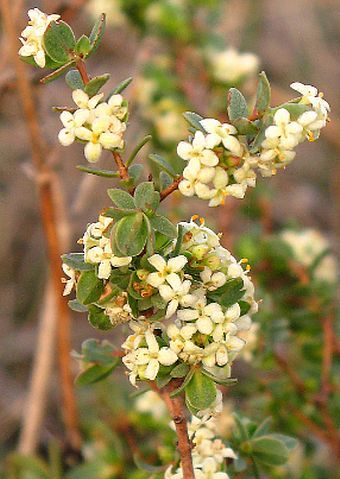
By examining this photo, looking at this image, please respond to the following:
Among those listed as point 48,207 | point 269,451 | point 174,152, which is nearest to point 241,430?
point 269,451

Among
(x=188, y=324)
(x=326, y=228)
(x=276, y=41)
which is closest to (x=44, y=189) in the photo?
(x=188, y=324)

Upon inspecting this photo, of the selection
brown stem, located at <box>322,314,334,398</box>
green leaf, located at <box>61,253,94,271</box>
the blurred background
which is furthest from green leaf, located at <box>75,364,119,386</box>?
brown stem, located at <box>322,314,334,398</box>

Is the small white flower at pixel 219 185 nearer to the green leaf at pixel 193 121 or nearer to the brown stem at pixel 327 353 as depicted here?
the green leaf at pixel 193 121

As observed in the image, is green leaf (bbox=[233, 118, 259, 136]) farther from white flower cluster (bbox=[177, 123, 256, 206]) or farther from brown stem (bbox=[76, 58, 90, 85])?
brown stem (bbox=[76, 58, 90, 85])

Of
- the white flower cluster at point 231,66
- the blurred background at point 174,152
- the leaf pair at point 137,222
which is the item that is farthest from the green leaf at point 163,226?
the white flower cluster at point 231,66

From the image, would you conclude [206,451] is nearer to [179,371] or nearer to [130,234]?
[179,371]

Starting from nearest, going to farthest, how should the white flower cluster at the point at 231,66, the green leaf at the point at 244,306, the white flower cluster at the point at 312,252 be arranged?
1. the green leaf at the point at 244,306
2. the white flower cluster at the point at 312,252
3. the white flower cluster at the point at 231,66
